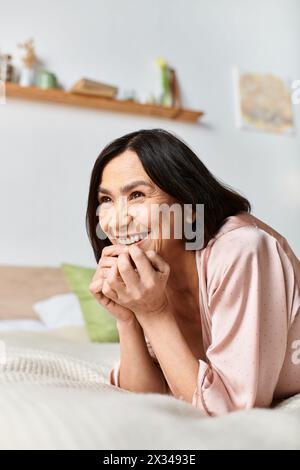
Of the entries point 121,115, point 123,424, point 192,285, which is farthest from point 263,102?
point 123,424

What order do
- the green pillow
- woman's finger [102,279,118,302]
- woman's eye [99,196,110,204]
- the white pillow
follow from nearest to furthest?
woman's finger [102,279,118,302] → woman's eye [99,196,110,204] → the green pillow → the white pillow

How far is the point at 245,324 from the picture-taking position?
2.30ft

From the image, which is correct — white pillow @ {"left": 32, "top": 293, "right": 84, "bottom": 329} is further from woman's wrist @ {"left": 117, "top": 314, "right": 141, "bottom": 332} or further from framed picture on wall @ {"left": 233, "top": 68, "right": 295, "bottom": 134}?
framed picture on wall @ {"left": 233, "top": 68, "right": 295, "bottom": 134}

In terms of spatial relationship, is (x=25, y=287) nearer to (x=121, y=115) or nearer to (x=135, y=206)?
(x=121, y=115)

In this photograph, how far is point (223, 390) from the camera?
Result: 0.69 meters

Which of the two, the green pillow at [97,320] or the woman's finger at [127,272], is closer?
the woman's finger at [127,272]

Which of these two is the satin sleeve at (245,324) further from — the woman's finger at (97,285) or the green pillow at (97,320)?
the green pillow at (97,320)

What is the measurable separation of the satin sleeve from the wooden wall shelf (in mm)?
1787

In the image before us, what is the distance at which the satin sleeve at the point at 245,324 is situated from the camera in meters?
0.68

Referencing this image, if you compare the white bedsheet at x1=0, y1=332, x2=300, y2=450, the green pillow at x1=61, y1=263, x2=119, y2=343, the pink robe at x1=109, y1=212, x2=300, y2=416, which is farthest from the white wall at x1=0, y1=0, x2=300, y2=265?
the white bedsheet at x1=0, y1=332, x2=300, y2=450

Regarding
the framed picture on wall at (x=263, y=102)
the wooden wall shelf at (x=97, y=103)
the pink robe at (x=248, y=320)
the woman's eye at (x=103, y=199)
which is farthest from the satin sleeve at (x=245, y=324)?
the framed picture on wall at (x=263, y=102)

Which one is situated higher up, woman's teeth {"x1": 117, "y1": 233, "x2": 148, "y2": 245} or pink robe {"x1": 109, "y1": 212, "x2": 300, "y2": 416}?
woman's teeth {"x1": 117, "y1": 233, "x2": 148, "y2": 245}

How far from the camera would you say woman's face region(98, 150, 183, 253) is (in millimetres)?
830

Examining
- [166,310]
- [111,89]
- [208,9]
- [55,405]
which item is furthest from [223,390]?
[208,9]
